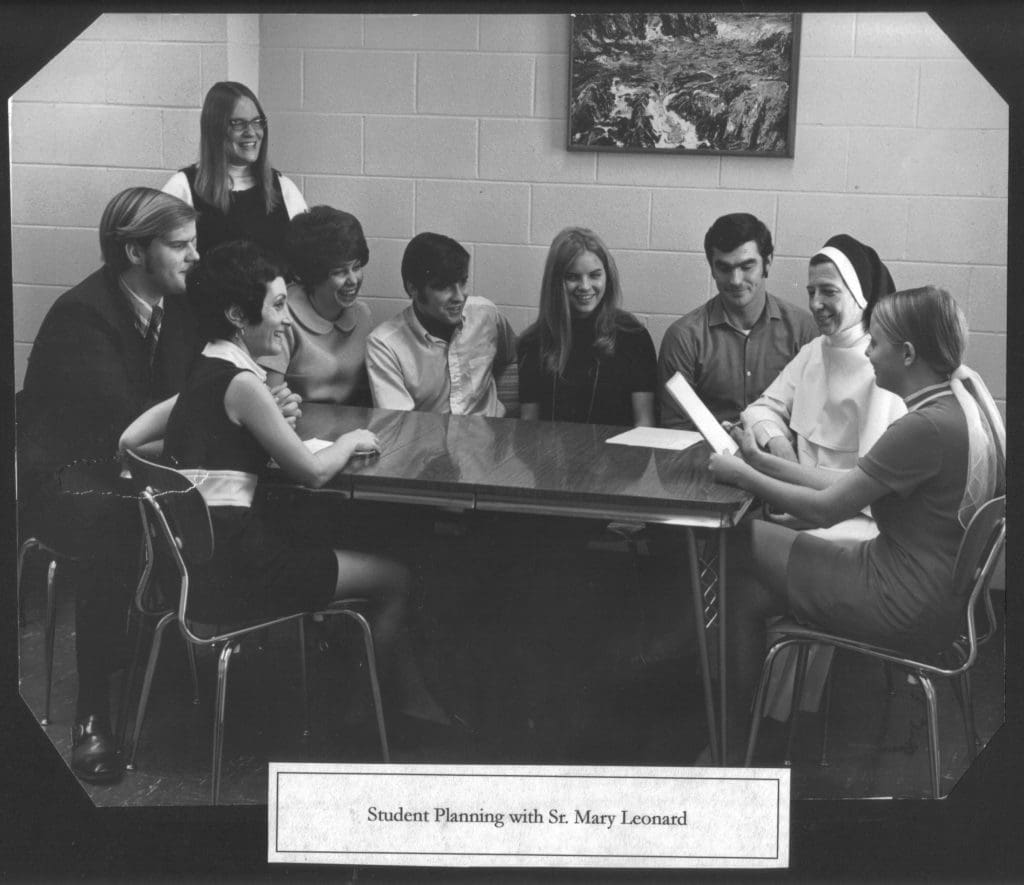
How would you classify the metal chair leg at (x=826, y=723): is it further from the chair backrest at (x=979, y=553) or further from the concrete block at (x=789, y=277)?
the concrete block at (x=789, y=277)

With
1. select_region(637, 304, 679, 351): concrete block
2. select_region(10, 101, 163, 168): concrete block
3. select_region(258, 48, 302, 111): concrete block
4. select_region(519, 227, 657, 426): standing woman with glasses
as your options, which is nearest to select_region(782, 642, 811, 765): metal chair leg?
select_region(519, 227, 657, 426): standing woman with glasses

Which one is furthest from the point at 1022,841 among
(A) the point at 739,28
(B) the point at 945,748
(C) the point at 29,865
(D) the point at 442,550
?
(C) the point at 29,865

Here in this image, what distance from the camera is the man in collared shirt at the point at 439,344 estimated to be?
9.14ft

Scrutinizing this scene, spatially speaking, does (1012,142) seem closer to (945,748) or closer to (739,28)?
(739,28)

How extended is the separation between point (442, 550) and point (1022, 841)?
1.41 m

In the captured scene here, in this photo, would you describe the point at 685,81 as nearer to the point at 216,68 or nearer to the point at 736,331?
the point at 736,331

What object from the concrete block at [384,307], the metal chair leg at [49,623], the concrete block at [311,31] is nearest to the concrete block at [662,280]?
the concrete block at [384,307]

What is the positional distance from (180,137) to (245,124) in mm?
136

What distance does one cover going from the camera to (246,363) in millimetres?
2680

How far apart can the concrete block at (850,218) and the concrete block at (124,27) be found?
132cm

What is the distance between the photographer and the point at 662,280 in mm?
2758

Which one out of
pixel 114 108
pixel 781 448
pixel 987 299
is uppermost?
pixel 114 108

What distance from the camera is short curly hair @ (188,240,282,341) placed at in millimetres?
2695

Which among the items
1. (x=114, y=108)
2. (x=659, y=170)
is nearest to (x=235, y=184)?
(x=114, y=108)
